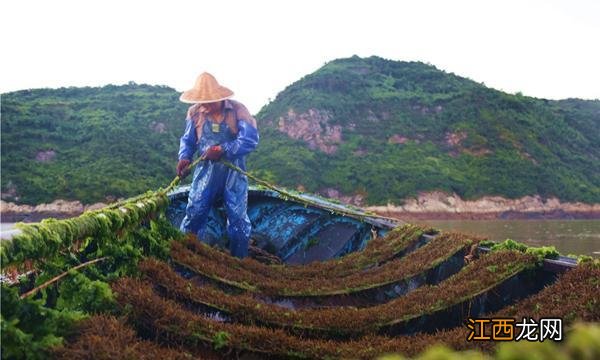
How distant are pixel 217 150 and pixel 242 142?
0.32 metres

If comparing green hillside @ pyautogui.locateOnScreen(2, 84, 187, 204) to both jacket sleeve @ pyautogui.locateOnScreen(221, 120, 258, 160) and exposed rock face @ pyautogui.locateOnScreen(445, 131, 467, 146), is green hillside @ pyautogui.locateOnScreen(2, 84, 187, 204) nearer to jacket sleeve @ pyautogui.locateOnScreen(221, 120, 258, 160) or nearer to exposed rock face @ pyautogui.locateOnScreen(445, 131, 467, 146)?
exposed rock face @ pyautogui.locateOnScreen(445, 131, 467, 146)

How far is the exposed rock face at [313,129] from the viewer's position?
53.0m

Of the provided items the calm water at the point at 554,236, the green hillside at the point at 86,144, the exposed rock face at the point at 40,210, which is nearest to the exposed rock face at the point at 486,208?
the calm water at the point at 554,236

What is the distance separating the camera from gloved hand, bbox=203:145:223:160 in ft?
18.6

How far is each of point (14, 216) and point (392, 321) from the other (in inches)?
1414

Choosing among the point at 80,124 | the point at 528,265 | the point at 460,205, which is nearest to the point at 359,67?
the point at 460,205

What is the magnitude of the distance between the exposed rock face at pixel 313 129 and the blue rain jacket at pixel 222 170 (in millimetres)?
45993

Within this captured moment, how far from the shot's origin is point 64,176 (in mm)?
37750

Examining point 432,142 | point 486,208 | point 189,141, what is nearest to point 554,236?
point 189,141

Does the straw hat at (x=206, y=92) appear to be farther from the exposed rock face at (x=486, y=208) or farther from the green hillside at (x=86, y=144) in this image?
the exposed rock face at (x=486, y=208)

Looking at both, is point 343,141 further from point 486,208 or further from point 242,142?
point 242,142

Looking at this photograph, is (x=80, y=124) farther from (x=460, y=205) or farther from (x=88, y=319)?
(x=88, y=319)

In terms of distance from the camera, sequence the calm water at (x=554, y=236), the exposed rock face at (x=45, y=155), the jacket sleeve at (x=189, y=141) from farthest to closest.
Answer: the exposed rock face at (x=45, y=155) → the calm water at (x=554, y=236) → the jacket sleeve at (x=189, y=141)

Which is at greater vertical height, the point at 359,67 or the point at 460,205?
the point at 359,67
